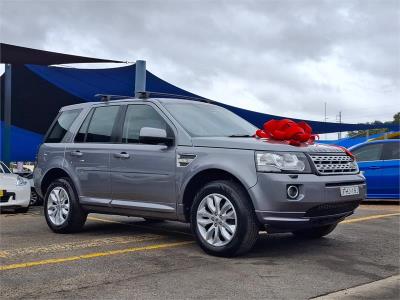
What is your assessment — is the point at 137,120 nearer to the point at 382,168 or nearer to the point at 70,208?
the point at 70,208

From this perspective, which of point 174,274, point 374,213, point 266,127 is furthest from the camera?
point 374,213

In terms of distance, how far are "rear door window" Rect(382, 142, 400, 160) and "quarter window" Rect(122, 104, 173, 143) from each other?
276 inches

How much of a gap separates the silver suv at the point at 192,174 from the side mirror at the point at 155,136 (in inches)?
0.4

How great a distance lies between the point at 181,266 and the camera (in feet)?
15.8

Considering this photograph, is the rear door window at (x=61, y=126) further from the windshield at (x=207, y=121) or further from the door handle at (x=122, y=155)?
the windshield at (x=207, y=121)

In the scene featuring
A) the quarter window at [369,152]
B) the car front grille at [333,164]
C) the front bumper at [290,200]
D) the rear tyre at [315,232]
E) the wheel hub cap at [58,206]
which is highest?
the quarter window at [369,152]

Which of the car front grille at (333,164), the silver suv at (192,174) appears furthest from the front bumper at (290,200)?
the car front grille at (333,164)

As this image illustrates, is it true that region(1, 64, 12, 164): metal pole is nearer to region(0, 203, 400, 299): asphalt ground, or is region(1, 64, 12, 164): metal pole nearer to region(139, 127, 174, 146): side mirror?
region(0, 203, 400, 299): asphalt ground

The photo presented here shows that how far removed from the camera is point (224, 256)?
16.9 feet

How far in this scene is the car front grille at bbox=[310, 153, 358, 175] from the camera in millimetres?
5148

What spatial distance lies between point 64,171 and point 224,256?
9.59ft

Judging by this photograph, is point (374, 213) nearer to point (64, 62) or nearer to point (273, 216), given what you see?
point (273, 216)

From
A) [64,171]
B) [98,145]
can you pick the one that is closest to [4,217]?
[64,171]

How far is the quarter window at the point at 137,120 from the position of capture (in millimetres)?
6104
